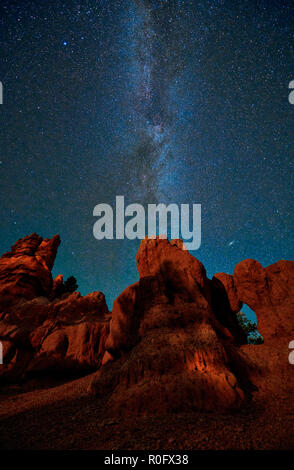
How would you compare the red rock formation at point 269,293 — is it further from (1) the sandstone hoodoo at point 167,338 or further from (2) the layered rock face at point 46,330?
(2) the layered rock face at point 46,330

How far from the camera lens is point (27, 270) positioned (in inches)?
997

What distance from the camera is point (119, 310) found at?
11055mm

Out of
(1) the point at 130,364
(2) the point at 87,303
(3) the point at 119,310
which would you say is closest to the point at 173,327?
(1) the point at 130,364

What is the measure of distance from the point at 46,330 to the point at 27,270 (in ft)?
38.7

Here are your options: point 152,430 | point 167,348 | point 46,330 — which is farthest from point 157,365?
point 46,330

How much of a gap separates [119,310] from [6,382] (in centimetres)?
1112

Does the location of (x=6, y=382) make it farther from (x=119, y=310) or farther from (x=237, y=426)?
(x=237, y=426)

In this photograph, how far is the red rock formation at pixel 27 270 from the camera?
23.4m

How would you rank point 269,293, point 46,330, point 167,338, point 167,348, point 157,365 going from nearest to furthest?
point 157,365 < point 167,348 < point 167,338 < point 269,293 < point 46,330

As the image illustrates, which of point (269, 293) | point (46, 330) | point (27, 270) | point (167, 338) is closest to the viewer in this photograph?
point (167, 338)

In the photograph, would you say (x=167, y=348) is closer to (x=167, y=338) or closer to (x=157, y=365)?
(x=167, y=338)

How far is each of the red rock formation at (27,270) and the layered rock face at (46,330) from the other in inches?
4.0

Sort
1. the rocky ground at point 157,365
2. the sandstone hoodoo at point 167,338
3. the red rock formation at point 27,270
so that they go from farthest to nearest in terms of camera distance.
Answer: the red rock formation at point 27,270 → the sandstone hoodoo at point 167,338 → the rocky ground at point 157,365

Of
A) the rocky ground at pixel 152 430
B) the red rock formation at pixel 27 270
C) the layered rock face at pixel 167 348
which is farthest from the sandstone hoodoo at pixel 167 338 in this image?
the red rock formation at pixel 27 270
